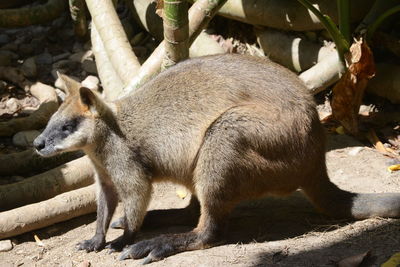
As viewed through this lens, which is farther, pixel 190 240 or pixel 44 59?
pixel 44 59

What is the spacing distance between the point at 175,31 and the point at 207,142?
131 cm

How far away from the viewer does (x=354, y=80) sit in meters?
6.16

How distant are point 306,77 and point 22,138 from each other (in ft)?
10.9

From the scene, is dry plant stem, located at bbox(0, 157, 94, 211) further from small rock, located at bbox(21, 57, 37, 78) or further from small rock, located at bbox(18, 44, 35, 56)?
small rock, located at bbox(18, 44, 35, 56)

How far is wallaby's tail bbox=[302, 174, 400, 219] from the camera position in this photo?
4859 mm

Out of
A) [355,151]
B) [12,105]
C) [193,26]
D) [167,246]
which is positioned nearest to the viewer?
[167,246]

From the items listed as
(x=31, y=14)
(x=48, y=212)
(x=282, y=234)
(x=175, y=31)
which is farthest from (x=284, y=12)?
(x=31, y=14)

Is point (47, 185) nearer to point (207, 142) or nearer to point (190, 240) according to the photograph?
point (190, 240)

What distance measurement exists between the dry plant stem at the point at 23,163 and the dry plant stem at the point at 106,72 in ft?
3.43

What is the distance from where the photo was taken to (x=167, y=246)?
193 inches

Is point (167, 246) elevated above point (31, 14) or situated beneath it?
situated beneath

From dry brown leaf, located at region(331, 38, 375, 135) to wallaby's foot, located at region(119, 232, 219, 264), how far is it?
228 cm

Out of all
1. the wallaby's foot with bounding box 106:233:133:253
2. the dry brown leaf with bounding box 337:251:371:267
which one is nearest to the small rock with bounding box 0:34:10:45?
the wallaby's foot with bounding box 106:233:133:253

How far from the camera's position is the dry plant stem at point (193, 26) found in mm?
5913
